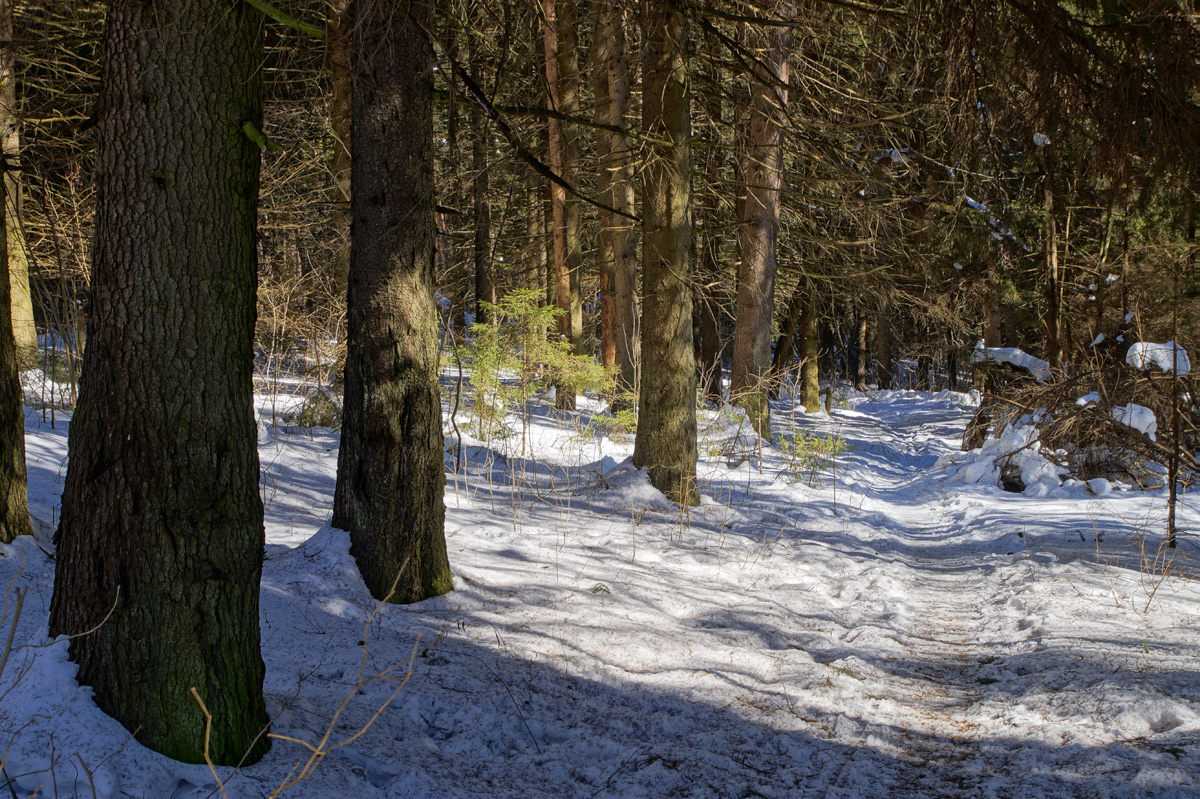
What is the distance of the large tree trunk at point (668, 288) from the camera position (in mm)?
6992

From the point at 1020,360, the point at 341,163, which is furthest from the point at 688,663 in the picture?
the point at 1020,360

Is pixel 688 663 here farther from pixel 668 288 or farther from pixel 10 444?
pixel 668 288

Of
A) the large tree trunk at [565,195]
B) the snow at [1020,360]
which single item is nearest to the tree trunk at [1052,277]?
the snow at [1020,360]

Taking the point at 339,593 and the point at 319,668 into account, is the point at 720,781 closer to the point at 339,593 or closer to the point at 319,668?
the point at 319,668

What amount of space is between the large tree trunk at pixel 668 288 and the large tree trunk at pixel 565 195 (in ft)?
14.9

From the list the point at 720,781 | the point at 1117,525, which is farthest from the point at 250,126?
the point at 1117,525

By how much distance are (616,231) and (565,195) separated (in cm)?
174

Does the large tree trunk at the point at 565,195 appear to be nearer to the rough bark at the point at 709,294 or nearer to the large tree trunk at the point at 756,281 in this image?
the rough bark at the point at 709,294

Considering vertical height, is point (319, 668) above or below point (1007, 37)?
below

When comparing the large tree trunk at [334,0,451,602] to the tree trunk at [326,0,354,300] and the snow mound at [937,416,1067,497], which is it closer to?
the tree trunk at [326,0,354,300]

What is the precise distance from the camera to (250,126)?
8.07ft

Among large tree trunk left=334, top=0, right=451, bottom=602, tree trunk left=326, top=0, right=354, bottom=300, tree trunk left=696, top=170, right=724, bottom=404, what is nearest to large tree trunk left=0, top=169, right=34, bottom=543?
large tree trunk left=334, top=0, right=451, bottom=602

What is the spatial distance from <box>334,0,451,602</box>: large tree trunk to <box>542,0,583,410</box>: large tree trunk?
24.9ft

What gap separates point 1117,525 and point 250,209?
7.16 m
